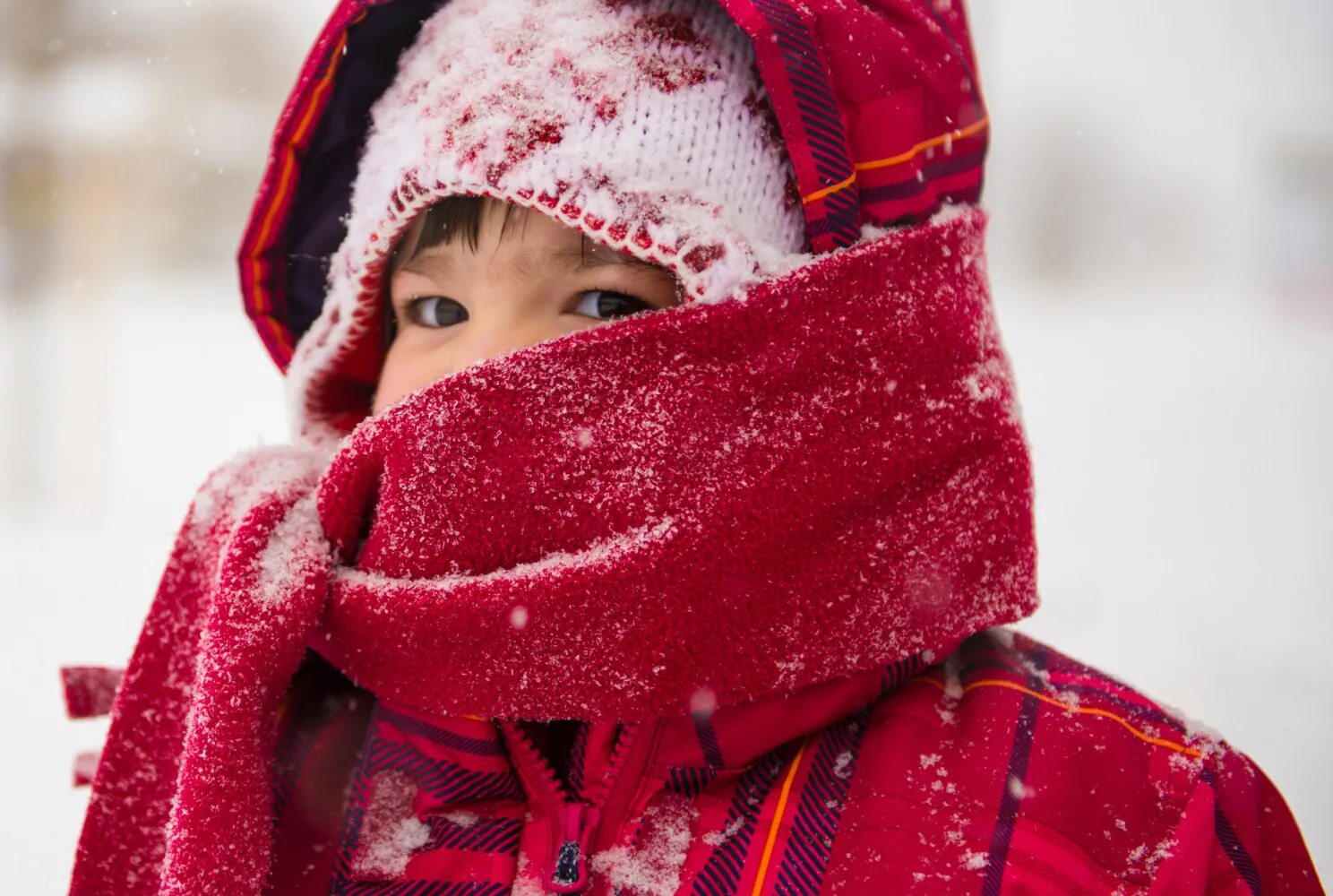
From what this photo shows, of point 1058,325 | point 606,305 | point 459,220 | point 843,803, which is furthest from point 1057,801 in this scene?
point 1058,325

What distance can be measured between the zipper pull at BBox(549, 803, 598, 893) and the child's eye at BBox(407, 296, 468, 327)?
17.8 inches

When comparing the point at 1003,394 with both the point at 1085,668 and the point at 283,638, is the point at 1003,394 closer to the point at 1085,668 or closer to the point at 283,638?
the point at 1085,668

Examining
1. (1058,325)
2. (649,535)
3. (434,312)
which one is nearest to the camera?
(649,535)

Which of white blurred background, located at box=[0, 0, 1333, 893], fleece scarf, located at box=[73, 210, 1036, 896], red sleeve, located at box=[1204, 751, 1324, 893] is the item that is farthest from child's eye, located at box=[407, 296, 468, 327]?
white blurred background, located at box=[0, 0, 1333, 893]

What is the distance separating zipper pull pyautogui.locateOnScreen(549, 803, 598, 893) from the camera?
75 cm

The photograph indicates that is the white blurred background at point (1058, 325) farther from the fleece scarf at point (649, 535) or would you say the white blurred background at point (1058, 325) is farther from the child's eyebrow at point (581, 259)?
the child's eyebrow at point (581, 259)

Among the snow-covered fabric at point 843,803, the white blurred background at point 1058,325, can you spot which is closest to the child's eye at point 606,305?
the snow-covered fabric at point 843,803

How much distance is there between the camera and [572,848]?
0.76 meters

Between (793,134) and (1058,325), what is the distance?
238 cm

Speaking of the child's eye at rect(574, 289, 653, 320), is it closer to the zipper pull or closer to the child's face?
the child's face

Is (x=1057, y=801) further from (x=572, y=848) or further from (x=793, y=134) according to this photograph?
(x=793, y=134)

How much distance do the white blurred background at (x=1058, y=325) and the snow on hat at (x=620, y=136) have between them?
1.10m

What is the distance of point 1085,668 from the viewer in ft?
2.96

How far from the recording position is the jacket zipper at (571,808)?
2.48ft
